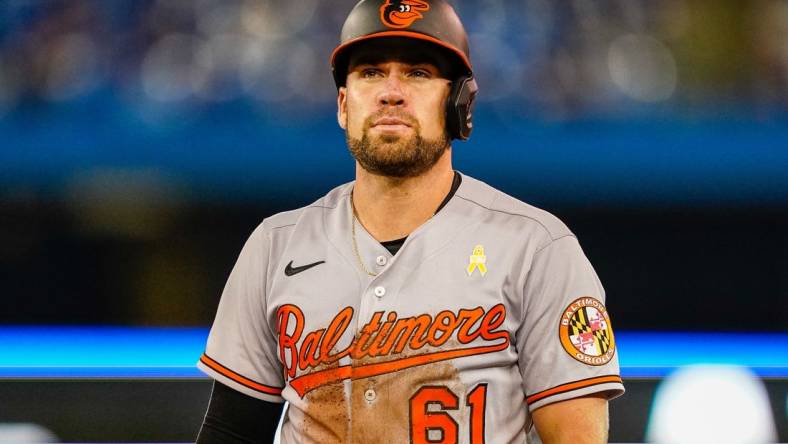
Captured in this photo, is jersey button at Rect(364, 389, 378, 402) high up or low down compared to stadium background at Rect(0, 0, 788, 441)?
down

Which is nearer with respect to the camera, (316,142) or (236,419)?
(236,419)

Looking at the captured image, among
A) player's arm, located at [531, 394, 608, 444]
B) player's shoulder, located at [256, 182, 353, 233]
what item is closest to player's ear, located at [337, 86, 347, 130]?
player's shoulder, located at [256, 182, 353, 233]

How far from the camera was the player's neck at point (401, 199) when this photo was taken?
1666 millimetres

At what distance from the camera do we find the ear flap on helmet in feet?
5.37

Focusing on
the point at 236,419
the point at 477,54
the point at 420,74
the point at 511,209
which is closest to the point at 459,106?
the point at 420,74

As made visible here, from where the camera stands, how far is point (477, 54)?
4180mm

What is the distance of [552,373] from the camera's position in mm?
1524

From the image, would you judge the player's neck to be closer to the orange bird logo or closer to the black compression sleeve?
the orange bird logo

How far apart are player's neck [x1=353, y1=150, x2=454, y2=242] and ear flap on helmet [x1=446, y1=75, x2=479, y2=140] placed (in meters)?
0.05

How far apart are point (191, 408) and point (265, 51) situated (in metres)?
1.57

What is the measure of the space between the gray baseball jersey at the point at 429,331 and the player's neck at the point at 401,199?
0.03 metres

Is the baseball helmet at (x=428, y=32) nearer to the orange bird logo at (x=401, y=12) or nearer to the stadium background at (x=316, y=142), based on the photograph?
the orange bird logo at (x=401, y=12)

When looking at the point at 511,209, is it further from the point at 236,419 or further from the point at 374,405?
the point at 236,419

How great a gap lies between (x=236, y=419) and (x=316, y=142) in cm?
260
